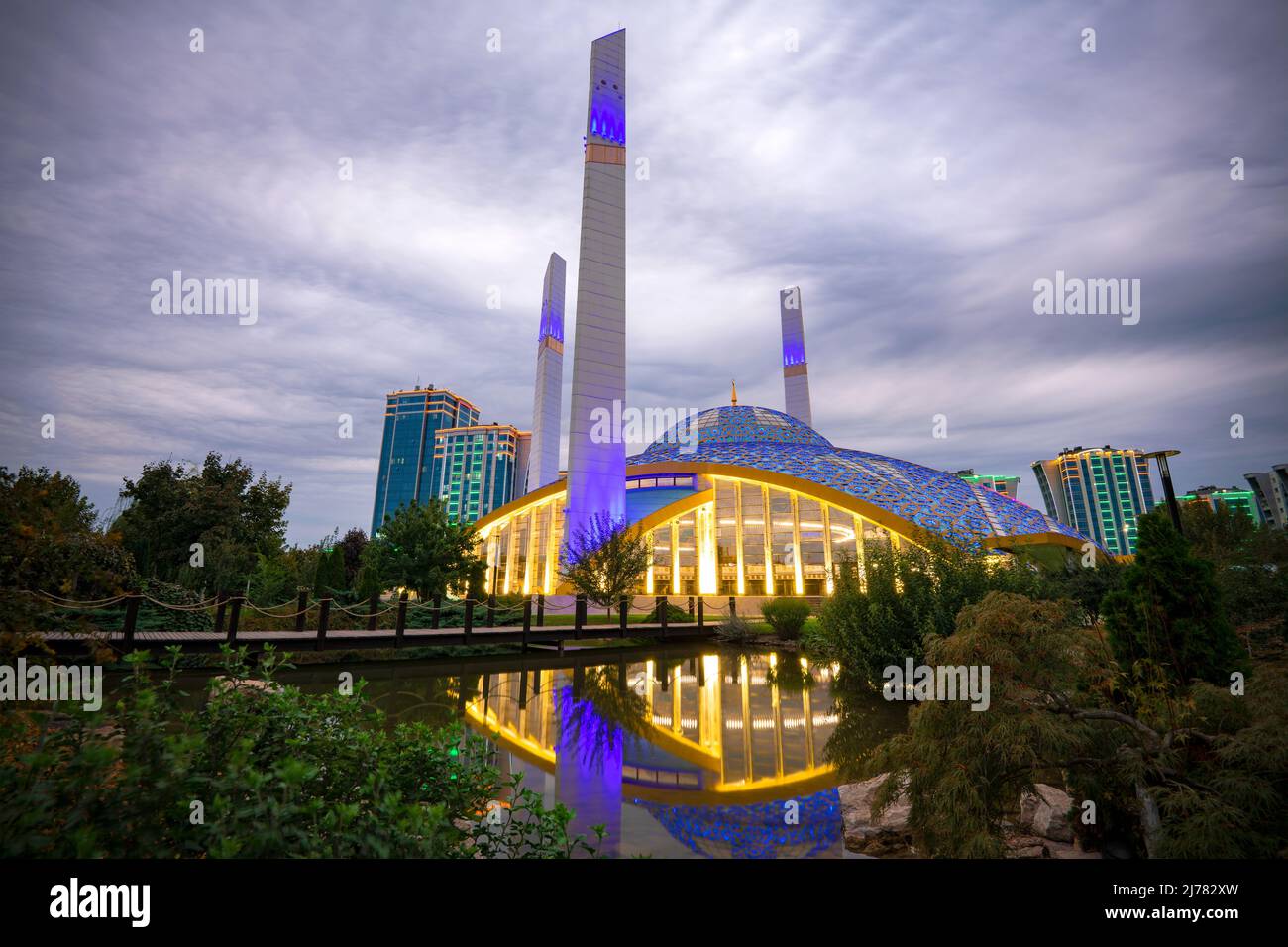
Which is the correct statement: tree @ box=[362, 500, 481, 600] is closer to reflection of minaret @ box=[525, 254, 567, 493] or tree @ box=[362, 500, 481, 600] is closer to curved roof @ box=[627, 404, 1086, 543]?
curved roof @ box=[627, 404, 1086, 543]

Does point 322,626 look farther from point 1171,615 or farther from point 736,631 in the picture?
point 1171,615

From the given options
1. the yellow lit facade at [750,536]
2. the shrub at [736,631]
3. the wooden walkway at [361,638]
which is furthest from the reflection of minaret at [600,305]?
the shrub at [736,631]

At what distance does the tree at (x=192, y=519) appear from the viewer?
22.9 m

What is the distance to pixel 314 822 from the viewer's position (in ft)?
8.02

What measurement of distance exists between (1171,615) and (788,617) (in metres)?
15.0

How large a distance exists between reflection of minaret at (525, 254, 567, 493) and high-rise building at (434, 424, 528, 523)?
253 feet

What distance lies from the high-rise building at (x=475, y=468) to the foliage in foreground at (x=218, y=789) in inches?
5016

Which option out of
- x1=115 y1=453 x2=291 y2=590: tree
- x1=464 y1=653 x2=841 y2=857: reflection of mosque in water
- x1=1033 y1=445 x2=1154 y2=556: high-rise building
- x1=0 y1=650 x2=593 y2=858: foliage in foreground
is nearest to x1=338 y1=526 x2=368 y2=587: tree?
x1=115 y1=453 x2=291 y2=590: tree

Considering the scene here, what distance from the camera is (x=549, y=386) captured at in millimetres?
52688

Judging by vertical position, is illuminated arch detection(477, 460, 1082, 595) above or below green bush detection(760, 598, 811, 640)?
above

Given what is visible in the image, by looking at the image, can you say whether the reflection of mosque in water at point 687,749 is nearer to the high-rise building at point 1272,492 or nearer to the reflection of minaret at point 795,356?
the reflection of minaret at point 795,356

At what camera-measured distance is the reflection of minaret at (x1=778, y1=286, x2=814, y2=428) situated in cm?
5853
